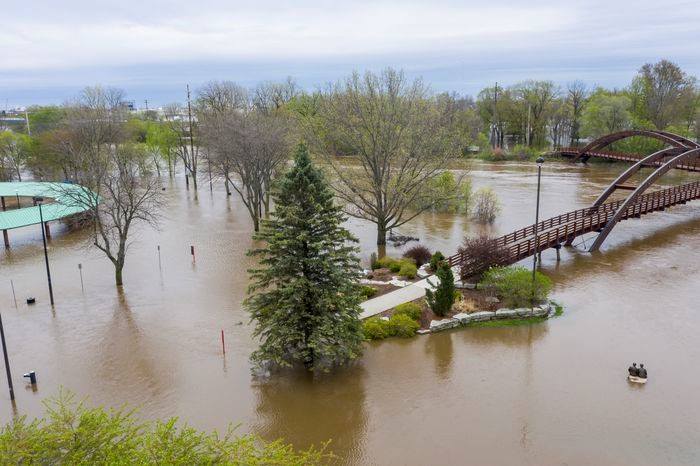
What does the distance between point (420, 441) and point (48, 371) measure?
12276 millimetres

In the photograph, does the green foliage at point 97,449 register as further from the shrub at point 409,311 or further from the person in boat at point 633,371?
the person in boat at point 633,371

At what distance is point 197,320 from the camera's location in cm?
2134

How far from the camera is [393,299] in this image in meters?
22.4

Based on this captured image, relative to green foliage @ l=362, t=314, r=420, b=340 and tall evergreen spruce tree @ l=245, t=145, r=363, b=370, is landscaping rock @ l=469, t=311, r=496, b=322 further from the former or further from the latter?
tall evergreen spruce tree @ l=245, t=145, r=363, b=370

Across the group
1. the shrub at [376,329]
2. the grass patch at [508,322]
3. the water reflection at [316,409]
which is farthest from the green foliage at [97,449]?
the grass patch at [508,322]

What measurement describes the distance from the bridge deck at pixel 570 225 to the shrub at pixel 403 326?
226 inches

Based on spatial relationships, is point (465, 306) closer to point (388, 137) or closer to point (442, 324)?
point (442, 324)

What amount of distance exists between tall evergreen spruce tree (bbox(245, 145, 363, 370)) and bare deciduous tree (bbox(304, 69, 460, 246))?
12251mm

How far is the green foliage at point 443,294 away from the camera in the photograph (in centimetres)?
2073

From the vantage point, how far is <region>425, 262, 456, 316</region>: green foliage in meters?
20.7

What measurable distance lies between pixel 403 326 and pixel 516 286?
5546mm

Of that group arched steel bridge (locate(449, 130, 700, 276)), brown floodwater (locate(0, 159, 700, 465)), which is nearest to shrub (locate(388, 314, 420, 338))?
brown floodwater (locate(0, 159, 700, 465))

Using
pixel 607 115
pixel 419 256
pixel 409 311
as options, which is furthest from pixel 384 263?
pixel 607 115

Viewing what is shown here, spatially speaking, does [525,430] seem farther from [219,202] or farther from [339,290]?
[219,202]
